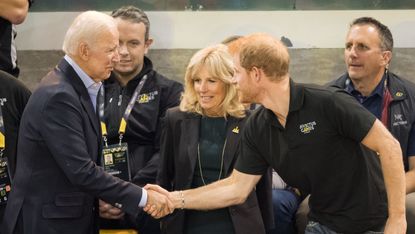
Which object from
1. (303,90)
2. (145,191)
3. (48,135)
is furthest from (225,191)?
(48,135)

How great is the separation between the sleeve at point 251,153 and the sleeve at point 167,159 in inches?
19.7

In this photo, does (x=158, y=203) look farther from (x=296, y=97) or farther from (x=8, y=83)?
(x=8, y=83)

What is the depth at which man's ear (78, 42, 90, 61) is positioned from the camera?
303 cm

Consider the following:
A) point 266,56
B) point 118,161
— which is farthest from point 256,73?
point 118,161

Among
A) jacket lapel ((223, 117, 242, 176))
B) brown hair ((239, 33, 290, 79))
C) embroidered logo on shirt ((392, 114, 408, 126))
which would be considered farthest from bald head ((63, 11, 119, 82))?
embroidered logo on shirt ((392, 114, 408, 126))

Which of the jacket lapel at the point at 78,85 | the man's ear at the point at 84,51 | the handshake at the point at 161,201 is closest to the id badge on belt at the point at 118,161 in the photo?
the handshake at the point at 161,201

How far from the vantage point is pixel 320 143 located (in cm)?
289

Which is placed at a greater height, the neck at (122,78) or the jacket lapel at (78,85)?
the jacket lapel at (78,85)

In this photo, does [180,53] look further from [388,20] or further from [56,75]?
[56,75]

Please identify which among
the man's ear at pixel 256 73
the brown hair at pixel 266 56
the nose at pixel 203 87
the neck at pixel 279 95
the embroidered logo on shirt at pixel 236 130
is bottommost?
the embroidered logo on shirt at pixel 236 130

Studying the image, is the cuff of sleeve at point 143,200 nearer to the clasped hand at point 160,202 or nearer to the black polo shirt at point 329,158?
the clasped hand at point 160,202

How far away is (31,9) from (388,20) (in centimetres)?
300

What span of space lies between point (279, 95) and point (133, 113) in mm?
1458

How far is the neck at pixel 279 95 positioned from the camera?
296 centimetres
